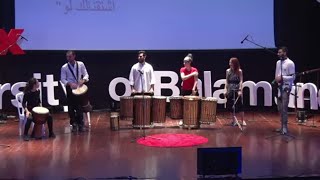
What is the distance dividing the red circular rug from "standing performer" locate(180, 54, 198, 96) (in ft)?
5.15

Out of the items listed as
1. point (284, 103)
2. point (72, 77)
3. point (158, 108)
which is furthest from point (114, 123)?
A: point (284, 103)

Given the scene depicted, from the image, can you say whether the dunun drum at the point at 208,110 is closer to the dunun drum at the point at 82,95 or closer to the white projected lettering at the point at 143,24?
the dunun drum at the point at 82,95

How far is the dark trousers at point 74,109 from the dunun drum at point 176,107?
1.98 m

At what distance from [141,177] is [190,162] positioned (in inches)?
44.1

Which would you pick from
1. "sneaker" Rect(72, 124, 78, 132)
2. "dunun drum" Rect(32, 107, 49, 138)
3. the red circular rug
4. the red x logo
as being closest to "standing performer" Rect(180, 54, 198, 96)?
the red circular rug

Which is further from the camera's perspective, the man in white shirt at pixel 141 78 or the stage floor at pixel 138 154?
the man in white shirt at pixel 141 78

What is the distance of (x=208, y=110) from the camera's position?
10805 mm

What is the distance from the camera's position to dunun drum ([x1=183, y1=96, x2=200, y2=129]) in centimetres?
1073

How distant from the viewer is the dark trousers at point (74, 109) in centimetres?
1024

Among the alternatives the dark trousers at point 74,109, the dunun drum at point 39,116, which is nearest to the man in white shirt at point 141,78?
the dark trousers at point 74,109

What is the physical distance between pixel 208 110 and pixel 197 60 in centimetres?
333

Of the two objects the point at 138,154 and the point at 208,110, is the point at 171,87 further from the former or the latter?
the point at 138,154

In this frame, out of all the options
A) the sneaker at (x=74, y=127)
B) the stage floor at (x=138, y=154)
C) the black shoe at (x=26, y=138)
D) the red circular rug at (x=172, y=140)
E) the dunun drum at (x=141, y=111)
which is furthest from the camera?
the dunun drum at (x=141, y=111)

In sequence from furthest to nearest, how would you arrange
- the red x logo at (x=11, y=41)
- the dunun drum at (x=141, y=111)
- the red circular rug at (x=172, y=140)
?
the red x logo at (x=11, y=41)
the dunun drum at (x=141, y=111)
the red circular rug at (x=172, y=140)
